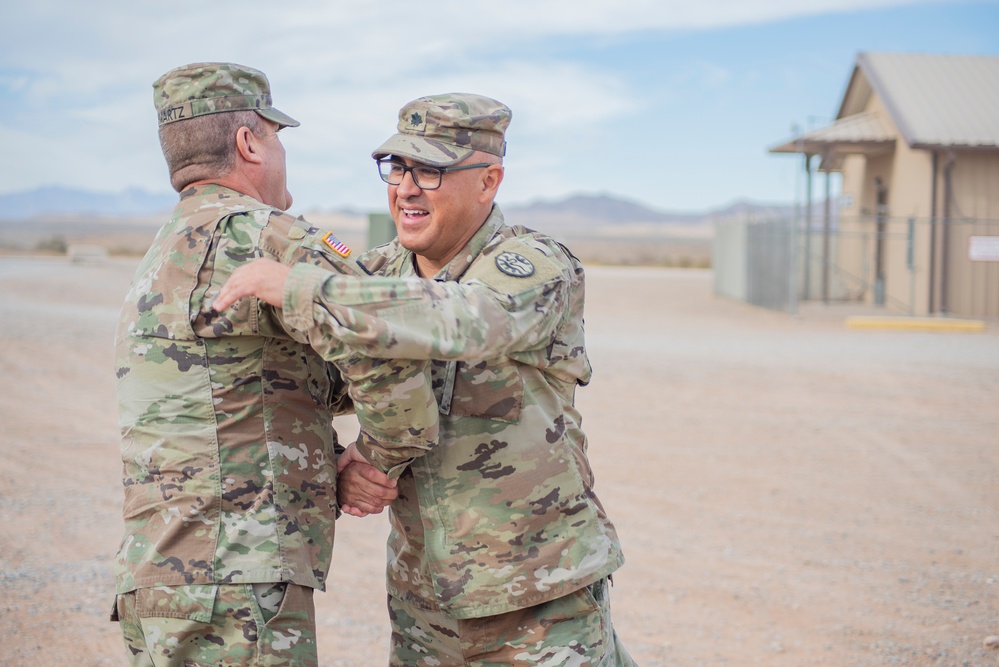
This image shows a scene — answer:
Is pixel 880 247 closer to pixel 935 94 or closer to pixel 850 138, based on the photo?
pixel 850 138

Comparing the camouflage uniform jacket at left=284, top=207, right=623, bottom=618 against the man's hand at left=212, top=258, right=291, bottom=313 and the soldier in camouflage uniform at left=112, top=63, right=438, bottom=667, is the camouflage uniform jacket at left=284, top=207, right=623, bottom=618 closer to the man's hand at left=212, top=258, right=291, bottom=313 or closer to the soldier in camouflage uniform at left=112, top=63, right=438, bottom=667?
the soldier in camouflage uniform at left=112, top=63, right=438, bottom=667

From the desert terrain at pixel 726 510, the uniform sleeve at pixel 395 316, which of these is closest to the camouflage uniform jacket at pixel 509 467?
the uniform sleeve at pixel 395 316

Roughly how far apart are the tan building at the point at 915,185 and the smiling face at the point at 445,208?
58.5 ft

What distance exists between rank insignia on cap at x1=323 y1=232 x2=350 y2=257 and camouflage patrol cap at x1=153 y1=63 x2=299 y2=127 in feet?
1.38

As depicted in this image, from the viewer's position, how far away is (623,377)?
12.2 metres

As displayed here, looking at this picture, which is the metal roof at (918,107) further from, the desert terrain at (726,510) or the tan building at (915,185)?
the desert terrain at (726,510)

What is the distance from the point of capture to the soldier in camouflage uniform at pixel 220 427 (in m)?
2.36

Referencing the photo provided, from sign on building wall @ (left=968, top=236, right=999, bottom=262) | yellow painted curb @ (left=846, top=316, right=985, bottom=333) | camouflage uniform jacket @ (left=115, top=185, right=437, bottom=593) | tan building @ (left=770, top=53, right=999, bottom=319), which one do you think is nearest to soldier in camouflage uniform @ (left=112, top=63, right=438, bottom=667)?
camouflage uniform jacket @ (left=115, top=185, right=437, bottom=593)

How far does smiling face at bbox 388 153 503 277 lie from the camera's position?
2.65 meters

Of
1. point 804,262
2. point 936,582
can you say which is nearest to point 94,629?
point 936,582

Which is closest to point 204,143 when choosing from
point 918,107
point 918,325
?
point 918,325

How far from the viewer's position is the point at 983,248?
2042cm

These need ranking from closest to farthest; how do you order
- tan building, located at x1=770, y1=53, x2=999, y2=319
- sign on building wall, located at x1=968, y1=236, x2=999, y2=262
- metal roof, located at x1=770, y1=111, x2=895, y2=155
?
sign on building wall, located at x1=968, y1=236, x2=999, y2=262, tan building, located at x1=770, y1=53, x2=999, y2=319, metal roof, located at x1=770, y1=111, x2=895, y2=155

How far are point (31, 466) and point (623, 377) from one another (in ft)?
22.4
